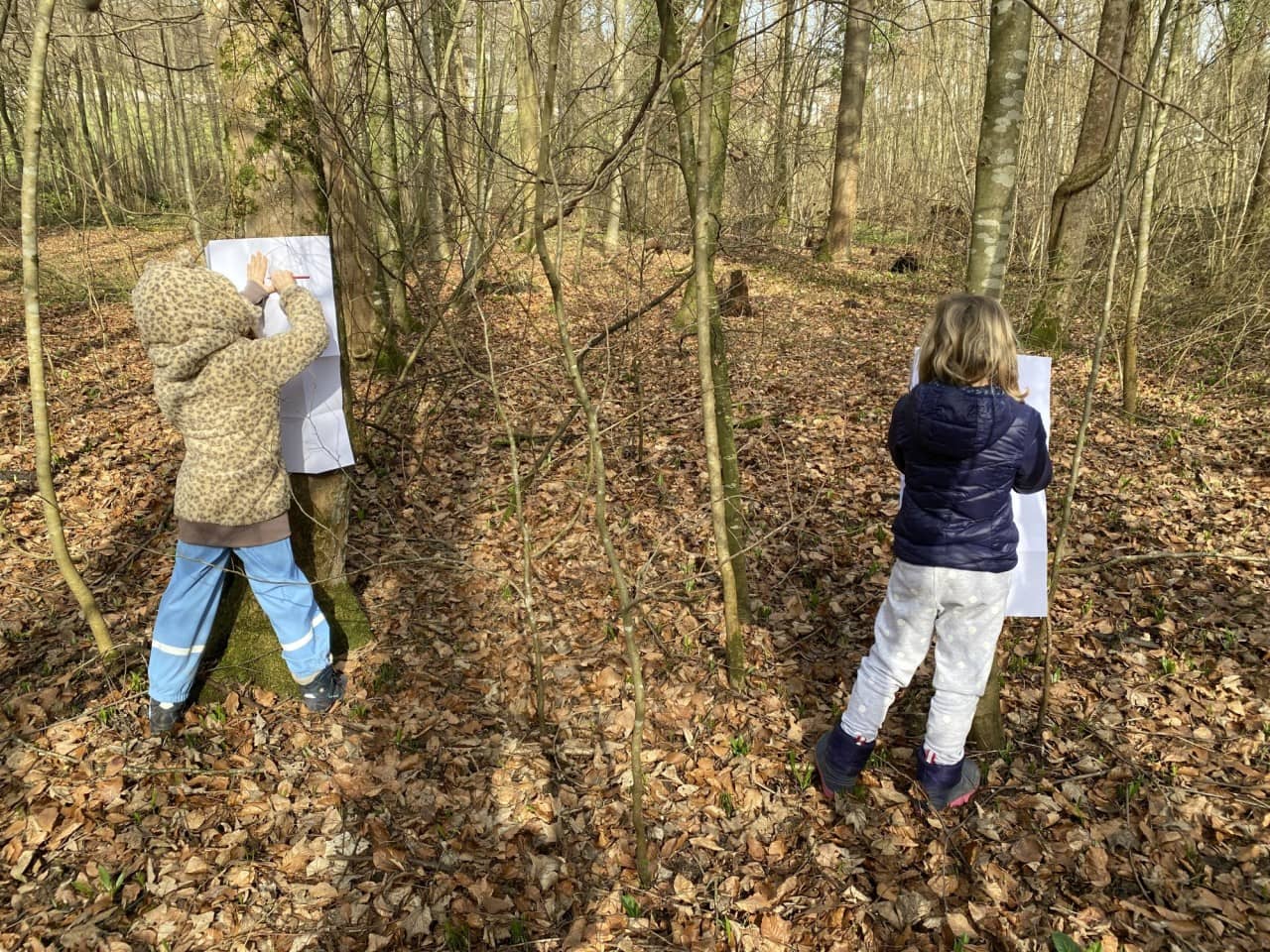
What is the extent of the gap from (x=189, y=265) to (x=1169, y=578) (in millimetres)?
5426

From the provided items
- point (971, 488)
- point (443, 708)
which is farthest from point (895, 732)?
point (443, 708)

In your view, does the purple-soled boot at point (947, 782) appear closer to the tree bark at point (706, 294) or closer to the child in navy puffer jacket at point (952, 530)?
the child in navy puffer jacket at point (952, 530)

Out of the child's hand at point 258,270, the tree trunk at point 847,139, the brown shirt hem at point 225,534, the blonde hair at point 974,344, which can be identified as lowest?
the brown shirt hem at point 225,534

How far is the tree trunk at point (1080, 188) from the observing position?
7.84 m

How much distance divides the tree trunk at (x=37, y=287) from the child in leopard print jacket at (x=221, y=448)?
0.41m

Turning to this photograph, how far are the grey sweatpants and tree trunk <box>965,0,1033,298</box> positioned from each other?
1.12 meters

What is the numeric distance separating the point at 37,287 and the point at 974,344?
143 inches

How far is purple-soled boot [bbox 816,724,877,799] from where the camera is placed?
2.90m

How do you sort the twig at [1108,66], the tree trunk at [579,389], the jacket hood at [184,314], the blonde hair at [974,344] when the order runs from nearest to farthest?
the twig at [1108,66]
the tree trunk at [579,389]
the blonde hair at [974,344]
the jacket hood at [184,314]

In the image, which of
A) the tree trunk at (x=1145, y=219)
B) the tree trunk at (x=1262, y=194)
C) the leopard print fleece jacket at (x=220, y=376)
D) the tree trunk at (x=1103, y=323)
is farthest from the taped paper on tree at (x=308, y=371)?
the tree trunk at (x=1262, y=194)

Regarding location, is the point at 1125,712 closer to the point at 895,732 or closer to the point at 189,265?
the point at 895,732

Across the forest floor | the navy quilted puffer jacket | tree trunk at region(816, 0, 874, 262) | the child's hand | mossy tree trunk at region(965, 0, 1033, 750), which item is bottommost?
the forest floor

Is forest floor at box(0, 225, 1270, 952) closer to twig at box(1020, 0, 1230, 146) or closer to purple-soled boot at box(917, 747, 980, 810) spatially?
purple-soled boot at box(917, 747, 980, 810)

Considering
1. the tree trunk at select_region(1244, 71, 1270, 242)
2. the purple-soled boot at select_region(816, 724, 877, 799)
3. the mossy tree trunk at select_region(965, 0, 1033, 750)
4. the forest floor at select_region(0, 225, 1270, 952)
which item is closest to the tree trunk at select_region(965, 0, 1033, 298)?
the mossy tree trunk at select_region(965, 0, 1033, 750)
